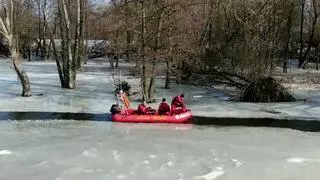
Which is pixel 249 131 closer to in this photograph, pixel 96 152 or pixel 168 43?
pixel 96 152

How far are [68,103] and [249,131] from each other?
33.5 ft

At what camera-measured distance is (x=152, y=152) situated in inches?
615

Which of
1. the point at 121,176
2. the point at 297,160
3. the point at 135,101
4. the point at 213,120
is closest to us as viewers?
the point at 121,176

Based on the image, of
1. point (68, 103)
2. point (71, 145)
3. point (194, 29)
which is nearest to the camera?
point (71, 145)

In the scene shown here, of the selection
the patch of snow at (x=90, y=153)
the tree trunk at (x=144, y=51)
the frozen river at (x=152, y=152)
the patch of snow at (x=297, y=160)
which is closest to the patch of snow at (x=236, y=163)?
the frozen river at (x=152, y=152)

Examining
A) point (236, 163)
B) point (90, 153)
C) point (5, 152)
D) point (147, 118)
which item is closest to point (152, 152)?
point (90, 153)

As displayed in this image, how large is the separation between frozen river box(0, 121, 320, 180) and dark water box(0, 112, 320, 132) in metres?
1.10

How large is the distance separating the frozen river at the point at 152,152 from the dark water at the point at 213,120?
43.4 inches

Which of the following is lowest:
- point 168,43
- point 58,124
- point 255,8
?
point 58,124

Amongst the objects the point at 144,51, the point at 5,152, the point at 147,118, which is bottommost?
the point at 5,152

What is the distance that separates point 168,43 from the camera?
87.5ft

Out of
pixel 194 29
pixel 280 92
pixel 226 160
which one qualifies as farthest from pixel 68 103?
pixel 226 160

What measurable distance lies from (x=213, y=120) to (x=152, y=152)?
6.75 metres

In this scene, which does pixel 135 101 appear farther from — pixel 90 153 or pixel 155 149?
pixel 90 153
